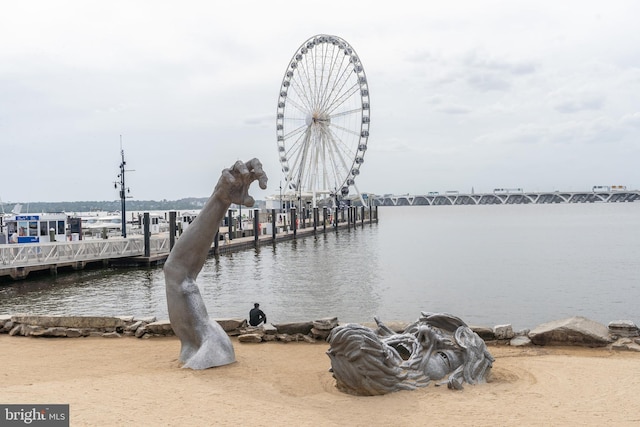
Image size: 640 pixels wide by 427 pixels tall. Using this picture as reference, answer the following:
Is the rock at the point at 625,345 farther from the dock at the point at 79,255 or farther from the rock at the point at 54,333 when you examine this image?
the dock at the point at 79,255

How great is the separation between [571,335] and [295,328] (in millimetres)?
4689

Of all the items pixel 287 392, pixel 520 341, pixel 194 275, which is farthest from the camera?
pixel 520 341

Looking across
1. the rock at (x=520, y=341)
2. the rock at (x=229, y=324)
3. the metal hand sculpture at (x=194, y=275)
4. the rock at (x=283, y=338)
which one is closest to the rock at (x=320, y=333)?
the rock at (x=283, y=338)

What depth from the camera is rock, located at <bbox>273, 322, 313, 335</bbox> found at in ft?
33.9

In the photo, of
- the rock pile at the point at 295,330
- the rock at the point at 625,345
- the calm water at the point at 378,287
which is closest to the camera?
the rock at the point at 625,345

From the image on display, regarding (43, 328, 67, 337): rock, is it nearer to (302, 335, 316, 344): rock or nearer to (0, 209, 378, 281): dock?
(302, 335, 316, 344): rock

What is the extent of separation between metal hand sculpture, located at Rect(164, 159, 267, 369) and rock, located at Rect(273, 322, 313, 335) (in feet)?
6.51

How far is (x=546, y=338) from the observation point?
981 centimetres

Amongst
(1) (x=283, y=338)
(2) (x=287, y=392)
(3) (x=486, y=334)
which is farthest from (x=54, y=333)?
(3) (x=486, y=334)

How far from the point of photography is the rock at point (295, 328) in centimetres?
1034

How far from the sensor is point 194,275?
28.3ft

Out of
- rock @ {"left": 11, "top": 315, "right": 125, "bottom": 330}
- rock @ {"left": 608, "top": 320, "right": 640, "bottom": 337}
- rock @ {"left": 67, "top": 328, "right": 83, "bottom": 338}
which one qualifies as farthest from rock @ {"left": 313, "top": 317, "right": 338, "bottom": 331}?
rock @ {"left": 608, "top": 320, "right": 640, "bottom": 337}

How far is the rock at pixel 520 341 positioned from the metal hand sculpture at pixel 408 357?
2187mm

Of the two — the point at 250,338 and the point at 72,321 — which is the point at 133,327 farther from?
the point at 250,338
